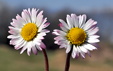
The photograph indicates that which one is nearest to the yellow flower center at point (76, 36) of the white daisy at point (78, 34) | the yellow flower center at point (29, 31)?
the white daisy at point (78, 34)

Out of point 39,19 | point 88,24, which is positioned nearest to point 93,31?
point 88,24

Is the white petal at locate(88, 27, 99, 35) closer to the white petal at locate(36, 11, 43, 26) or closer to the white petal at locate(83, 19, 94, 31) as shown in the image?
the white petal at locate(83, 19, 94, 31)

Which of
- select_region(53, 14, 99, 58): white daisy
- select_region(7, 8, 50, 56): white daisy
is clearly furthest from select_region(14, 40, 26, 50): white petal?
select_region(53, 14, 99, 58): white daisy

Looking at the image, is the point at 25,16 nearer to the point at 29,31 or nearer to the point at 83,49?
the point at 29,31

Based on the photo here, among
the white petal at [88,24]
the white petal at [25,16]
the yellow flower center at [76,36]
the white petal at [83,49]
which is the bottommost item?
the white petal at [83,49]

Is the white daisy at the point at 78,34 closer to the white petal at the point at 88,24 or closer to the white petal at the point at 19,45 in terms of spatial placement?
the white petal at the point at 88,24

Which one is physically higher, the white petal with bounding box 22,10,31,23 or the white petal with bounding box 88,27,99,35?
the white petal with bounding box 22,10,31,23

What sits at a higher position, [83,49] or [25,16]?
[25,16]

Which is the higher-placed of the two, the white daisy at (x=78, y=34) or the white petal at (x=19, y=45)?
the white daisy at (x=78, y=34)

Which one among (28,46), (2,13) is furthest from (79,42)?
(2,13)
